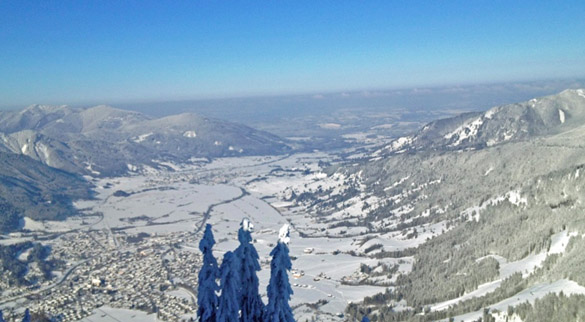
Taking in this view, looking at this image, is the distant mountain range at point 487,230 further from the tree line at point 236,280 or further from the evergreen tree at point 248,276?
the tree line at point 236,280

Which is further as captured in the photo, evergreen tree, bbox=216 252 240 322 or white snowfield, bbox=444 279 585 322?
white snowfield, bbox=444 279 585 322

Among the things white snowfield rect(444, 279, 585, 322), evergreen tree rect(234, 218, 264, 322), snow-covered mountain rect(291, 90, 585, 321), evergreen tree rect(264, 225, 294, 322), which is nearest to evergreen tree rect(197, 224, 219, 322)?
evergreen tree rect(234, 218, 264, 322)

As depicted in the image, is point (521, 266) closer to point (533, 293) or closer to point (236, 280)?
point (533, 293)

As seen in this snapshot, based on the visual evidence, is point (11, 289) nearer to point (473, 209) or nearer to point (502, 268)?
point (502, 268)

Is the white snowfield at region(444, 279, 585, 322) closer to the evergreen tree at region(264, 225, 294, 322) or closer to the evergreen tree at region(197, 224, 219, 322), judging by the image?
the evergreen tree at region(264, 225, 294, 322)

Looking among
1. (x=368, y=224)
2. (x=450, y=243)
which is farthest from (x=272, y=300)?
(x=368, y=224)

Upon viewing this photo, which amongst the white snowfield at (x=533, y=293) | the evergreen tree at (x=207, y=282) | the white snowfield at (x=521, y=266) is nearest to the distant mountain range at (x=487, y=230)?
the white snowfield at (x=521, y=266)
